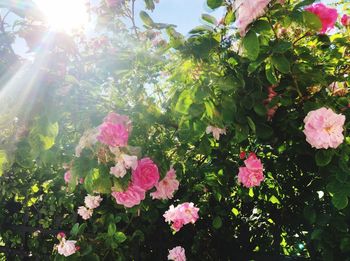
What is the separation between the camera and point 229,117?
1.27 metres

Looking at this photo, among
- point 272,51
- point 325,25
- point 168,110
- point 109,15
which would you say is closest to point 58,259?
point 168,110

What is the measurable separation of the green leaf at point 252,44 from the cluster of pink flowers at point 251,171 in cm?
80

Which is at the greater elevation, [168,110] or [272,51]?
[272,51]

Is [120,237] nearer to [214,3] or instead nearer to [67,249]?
[67,249]

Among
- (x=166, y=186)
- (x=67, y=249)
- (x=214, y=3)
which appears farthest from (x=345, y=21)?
(x=67, y=249)

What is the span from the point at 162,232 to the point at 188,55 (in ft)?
5.76

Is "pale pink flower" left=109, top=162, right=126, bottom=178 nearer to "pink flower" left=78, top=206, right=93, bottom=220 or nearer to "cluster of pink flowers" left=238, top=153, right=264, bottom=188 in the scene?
"cluster of pink flowers" left=238, top=153, right=264, bottom=188

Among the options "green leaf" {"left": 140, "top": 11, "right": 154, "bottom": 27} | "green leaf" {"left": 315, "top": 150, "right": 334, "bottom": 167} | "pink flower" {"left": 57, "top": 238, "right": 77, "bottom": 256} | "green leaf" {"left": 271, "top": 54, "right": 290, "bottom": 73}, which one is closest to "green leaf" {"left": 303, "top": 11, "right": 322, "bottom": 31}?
"green leaf" {"left": 271, "top": 54, "right": 290, "bottom": 73}

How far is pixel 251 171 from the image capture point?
1.76 m

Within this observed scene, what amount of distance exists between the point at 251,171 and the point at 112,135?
805 millimetres

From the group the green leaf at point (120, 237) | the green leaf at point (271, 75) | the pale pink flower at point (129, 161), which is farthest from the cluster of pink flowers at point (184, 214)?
the green leaf at point (271, 75)

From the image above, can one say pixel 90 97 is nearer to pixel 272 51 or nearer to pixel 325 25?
pixel 272 51

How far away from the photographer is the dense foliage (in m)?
1.19

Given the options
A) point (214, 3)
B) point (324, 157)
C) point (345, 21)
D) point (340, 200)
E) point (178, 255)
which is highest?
point (214, 3)
